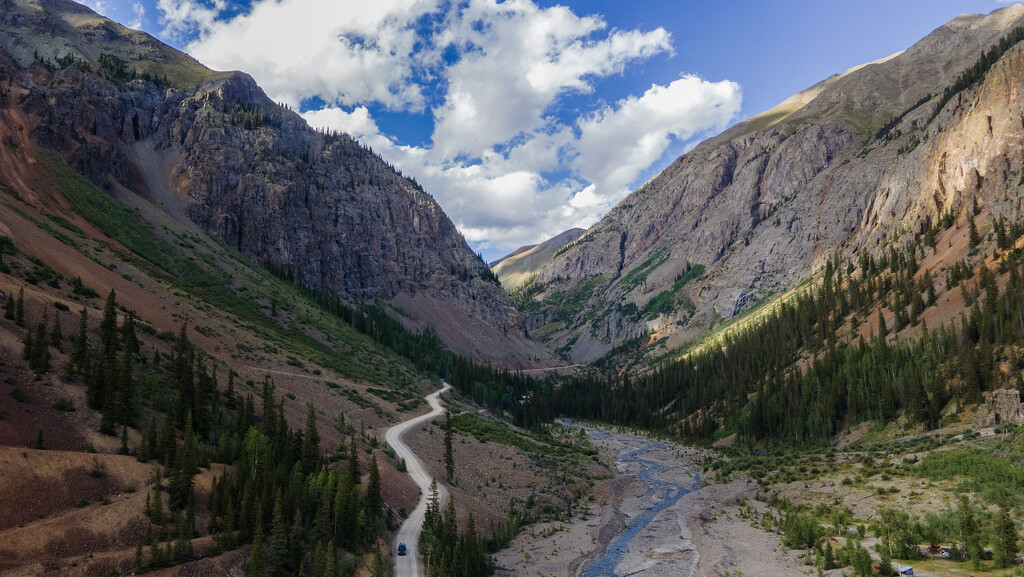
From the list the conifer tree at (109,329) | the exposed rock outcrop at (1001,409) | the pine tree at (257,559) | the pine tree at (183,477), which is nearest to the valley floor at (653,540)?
the pine tree at (257,559)

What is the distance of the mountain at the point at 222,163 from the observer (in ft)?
367

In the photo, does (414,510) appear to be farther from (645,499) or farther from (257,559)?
(645,499)

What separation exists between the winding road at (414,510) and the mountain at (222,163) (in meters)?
83.8

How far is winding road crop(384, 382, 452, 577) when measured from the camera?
26172mm

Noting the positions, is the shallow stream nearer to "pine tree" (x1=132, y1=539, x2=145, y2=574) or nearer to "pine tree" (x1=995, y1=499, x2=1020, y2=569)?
"pine tree" (x1=995, y1=499, x2=1020, y2=569)

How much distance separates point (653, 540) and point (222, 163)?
148358 millimetres

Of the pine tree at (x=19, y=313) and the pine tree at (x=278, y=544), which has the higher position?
the pine tree at (x=19, y=313)

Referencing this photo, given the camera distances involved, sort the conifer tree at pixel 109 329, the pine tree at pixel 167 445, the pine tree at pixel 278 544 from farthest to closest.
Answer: the conifer tree at pixel 109 329 < the pine tree at pixel 167 445 < the pine tree at pixel 278 544

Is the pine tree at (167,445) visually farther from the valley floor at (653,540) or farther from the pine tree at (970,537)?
the pine tree at (970,537)

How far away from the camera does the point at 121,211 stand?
94062 mm

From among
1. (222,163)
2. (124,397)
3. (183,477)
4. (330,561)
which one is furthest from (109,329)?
(222,163)

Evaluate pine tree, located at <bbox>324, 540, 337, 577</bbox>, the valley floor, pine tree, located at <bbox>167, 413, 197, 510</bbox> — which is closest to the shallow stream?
the valley floor

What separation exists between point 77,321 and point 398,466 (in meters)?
25.0

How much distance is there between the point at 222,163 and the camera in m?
140
